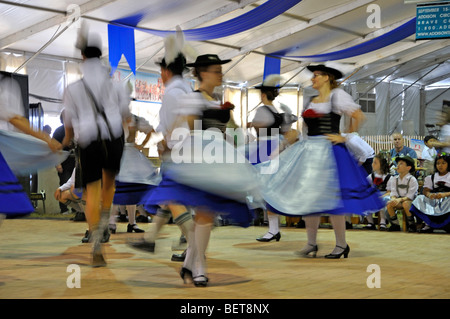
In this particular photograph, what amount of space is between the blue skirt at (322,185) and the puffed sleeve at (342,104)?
0.26 m

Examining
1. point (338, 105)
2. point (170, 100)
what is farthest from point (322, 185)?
point (170, 100)

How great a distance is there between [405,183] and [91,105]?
189 inches

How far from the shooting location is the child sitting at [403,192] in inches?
294

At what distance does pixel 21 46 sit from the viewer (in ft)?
40.1

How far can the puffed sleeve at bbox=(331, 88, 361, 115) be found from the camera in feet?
15.0

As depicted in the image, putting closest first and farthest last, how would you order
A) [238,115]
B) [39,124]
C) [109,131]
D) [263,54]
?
1. [109,131]
2. [39,124]
3. [263,54]
4. [238,115]

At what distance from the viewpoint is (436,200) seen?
24.0 feet

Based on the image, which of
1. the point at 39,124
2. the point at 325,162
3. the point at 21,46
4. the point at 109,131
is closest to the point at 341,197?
the point at 325,162

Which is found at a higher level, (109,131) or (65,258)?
(109,131)

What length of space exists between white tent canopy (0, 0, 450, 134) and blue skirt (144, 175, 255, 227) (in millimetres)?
7909

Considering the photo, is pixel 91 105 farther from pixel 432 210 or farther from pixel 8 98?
pixel 432 210

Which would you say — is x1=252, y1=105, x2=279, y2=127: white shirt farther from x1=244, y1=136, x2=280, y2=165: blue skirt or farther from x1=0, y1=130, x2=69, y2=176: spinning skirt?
x1=0, y1=130, x2=69, y2=176: spinning skirt

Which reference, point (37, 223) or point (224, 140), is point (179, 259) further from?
point (37, 223)
